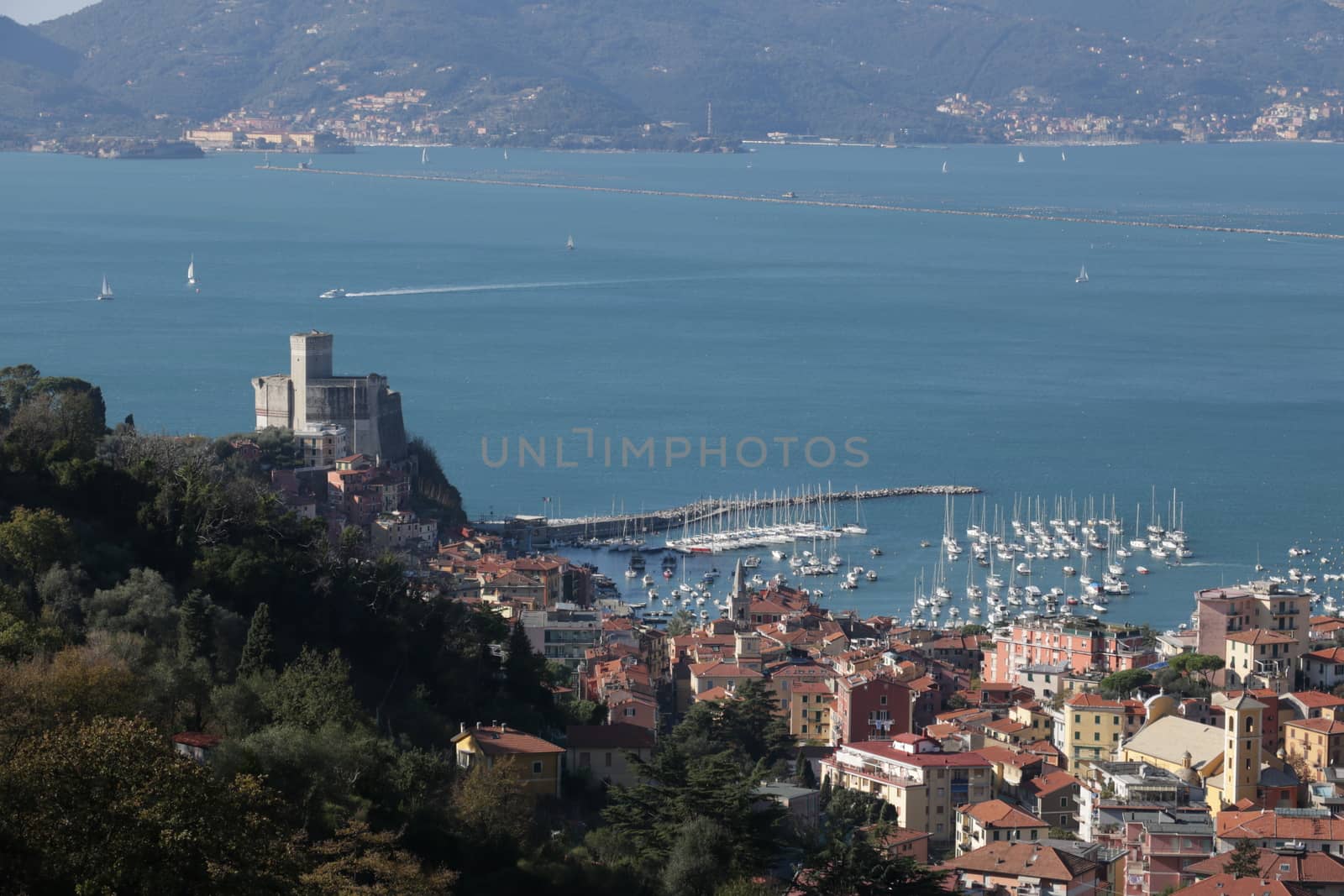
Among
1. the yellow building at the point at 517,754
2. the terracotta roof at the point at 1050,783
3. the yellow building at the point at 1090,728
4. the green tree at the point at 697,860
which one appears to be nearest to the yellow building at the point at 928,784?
the terracotta roof at the point at 1050,783

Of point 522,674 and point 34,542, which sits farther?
point 522,674

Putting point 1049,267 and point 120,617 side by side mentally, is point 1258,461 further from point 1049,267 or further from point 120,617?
point 1049,267

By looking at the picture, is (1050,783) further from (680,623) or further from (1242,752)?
(680,623)

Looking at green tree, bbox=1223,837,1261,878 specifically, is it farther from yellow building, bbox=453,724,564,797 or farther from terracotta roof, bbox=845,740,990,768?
yellow building, bbox=453,724,564,797

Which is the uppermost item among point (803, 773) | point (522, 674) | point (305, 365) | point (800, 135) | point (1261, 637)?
point (800, 135)

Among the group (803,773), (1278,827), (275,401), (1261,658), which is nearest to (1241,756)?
(1278,827)

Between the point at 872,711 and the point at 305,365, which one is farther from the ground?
the point at 305,365
